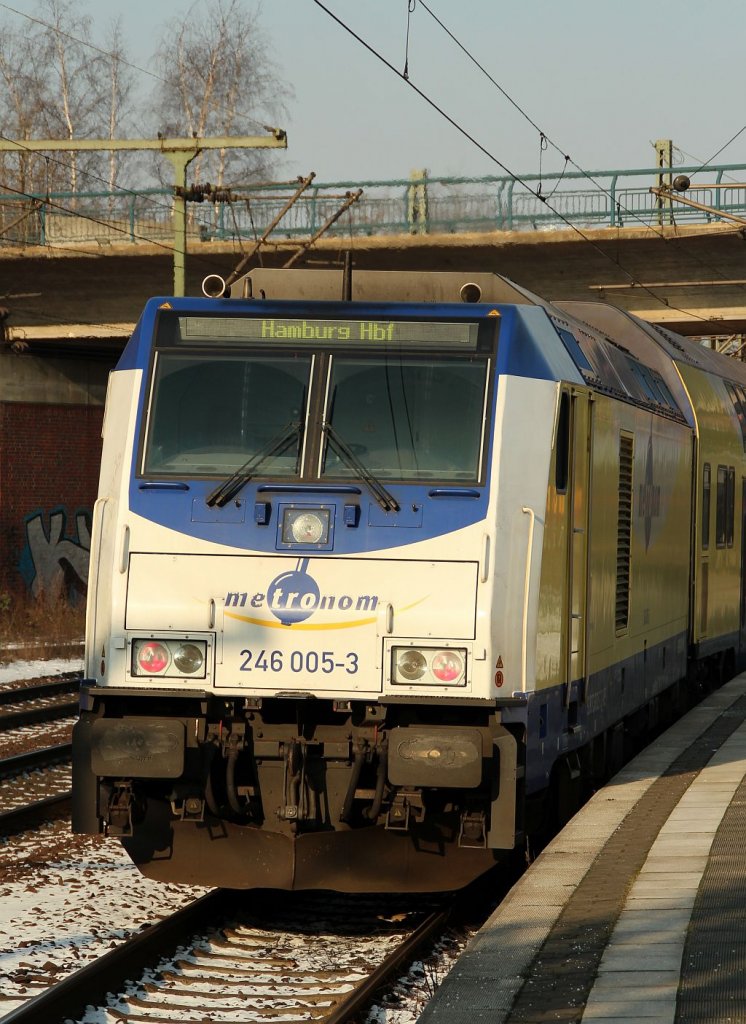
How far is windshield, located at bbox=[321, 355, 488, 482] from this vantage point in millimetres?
8016

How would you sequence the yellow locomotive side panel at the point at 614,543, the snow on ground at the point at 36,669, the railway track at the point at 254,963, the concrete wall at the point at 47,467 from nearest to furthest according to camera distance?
the railway track at the point at 254,963 → the yellow locomotive side panel at the point at 614,543 → the snow on ground at the point at 36,669 → the concrete wall at the point at 47,467

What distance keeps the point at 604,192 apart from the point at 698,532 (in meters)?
12.2

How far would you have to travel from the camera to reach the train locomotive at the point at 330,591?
303 inches

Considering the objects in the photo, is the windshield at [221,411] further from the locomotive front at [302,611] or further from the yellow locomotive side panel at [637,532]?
the yellow locomotive side panel at [637,532]

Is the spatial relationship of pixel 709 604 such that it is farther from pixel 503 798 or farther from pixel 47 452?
pixel 47 452

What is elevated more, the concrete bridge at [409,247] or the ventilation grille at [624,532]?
the concrete bridge at [409,247]

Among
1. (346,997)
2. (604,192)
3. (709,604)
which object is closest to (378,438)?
(346,997)

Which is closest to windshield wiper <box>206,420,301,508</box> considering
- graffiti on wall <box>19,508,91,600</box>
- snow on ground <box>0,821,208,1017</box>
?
snow on ground <box>0,821,208,1017</box>

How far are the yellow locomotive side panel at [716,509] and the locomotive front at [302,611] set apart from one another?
669 centimetres

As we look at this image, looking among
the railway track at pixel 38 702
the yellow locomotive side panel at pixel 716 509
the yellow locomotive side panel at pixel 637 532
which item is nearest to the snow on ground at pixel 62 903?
the yellow locomotive side panel at pixel 637 532

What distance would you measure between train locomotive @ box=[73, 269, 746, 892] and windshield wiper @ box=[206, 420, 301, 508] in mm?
14

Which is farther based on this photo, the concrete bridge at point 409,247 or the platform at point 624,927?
the concrete bridge at point 409,247

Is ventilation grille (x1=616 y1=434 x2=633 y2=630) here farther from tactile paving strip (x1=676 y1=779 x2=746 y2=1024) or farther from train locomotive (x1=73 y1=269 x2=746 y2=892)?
tactile paving strip (x1=676 y1=779 x2=746 y2=1024)

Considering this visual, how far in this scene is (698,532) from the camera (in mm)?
14414
